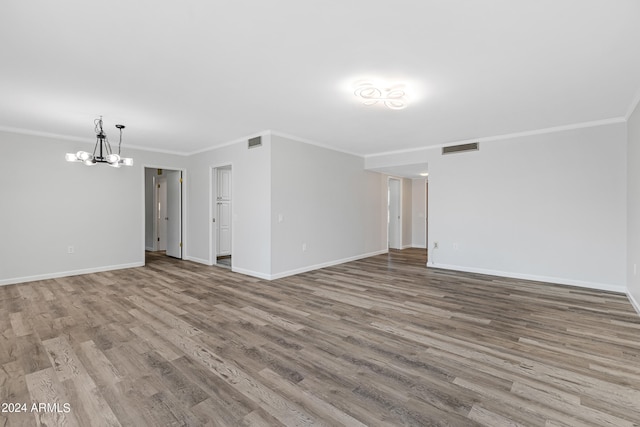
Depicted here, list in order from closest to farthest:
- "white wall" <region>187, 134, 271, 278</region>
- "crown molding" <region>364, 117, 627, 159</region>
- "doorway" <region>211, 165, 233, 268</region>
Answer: "crown molding" <region>364, 117, 627, 159</region> → "white wall" <region>187, 134, 271, 278</region> → "doorway" <region>211, 165, 233, 268</region>

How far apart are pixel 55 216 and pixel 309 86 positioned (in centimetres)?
523

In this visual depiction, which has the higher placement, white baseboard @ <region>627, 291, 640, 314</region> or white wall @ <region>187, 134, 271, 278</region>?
white wall @ <region>187, 134, 271, 278</region>

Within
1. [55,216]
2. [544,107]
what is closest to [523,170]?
[544,107]

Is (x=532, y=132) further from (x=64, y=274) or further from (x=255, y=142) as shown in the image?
(x=64, y=274)

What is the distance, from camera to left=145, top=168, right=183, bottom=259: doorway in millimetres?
7199

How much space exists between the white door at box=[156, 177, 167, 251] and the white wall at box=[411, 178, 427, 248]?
7.49 m

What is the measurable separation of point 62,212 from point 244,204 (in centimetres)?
325

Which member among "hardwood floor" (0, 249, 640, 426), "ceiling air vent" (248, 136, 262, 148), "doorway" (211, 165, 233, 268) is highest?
"ceiling air vent" (248, 136, 262, 148)

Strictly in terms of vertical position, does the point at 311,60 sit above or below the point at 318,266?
above

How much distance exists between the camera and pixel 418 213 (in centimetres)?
955

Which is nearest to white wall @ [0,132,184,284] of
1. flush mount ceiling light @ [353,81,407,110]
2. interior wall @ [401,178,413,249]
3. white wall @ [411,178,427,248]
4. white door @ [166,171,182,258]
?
white door @ [166,171,182,258]

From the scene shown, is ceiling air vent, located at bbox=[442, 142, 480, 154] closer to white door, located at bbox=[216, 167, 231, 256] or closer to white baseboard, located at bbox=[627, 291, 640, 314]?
white baseboard, located at bbox=[627, 291, 640, 314]

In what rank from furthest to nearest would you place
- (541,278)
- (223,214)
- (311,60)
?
(223,214), (541,278), (311,60)

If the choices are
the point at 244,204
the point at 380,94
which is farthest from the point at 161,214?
the point at 380,94
